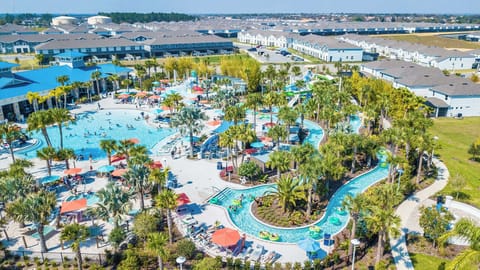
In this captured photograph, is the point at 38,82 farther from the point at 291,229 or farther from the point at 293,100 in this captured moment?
the point at 291,229

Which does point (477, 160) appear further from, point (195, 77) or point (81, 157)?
point (195, 77)

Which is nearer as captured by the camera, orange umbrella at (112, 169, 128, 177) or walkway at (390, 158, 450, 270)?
walkway at (390, 158, 450, 270)

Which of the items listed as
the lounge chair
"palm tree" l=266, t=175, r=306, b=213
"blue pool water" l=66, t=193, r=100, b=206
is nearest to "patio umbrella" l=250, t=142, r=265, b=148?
"palm tree" l=266, t=175, r=306, b=213

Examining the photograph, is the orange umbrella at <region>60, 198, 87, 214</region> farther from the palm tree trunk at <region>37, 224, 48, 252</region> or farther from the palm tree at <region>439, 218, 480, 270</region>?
the palm tree at <region>439, 218, 480, 270</region>

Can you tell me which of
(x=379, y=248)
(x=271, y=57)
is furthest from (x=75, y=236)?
(x=271, y=57)

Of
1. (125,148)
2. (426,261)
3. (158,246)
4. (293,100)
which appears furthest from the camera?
(293,100)
